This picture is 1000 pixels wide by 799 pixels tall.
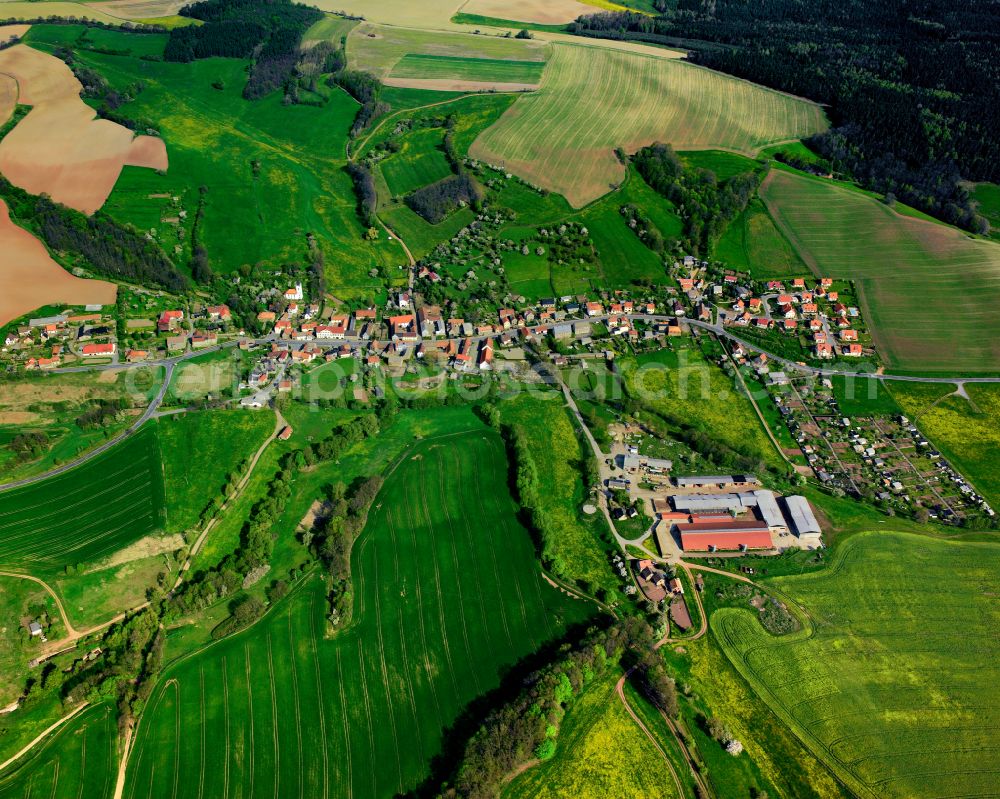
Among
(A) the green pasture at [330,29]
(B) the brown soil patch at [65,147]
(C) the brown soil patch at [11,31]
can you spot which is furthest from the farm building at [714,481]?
(C) the brown soil patch at [11,31]

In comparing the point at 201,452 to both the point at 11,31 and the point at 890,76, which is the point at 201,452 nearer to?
the point at 11,31

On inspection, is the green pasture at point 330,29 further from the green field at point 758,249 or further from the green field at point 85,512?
the green field at point 85,512

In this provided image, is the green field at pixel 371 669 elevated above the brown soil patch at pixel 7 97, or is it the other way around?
the brown soil patch at pixel 7 97

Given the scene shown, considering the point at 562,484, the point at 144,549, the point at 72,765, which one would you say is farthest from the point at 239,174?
the point at 72,765

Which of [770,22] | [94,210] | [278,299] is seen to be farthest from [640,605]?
[770,22]

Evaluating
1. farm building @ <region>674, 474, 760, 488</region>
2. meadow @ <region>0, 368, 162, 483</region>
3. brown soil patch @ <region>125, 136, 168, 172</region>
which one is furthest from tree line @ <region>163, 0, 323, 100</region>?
farm building @ <region>674, 474, 760, 488</region>

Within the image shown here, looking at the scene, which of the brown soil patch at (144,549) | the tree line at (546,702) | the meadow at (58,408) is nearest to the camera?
the tree line at (546,702)

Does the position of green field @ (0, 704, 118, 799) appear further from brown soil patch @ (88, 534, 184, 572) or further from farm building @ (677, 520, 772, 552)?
farm building @ (677, 520, 772, 552)
